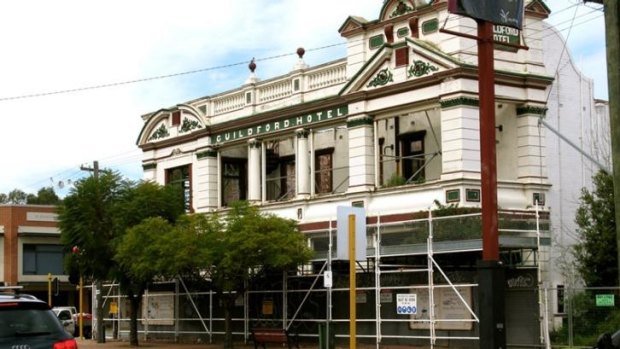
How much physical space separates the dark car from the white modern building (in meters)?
16.0

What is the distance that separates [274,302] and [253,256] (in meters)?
4.04

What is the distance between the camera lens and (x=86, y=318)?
50.8 meters

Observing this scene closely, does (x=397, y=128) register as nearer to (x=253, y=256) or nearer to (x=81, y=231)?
(x=253, y=256)

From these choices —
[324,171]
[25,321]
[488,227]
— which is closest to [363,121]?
[324,171]

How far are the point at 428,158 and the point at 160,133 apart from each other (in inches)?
585

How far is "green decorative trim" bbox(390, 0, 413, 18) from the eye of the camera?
3284 centimetres

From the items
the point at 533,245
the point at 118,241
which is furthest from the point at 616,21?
the point at 118,241

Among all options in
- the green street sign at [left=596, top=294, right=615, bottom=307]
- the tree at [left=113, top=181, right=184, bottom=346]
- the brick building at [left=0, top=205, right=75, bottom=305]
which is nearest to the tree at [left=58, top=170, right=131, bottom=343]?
the tree at [left=113, top=181, right=184, bottom=346]

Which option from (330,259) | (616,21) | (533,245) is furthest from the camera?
(330,259)

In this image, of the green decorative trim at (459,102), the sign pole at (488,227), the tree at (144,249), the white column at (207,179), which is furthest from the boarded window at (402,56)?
the sign pole at (488,227)

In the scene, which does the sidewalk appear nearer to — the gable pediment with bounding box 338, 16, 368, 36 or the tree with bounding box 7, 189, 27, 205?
the gable pediment with bounding box 338, 16, 368, 36

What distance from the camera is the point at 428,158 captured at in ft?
112

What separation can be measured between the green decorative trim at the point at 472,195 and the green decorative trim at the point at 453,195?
250 mm

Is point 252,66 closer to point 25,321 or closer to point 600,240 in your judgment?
point 600,240
